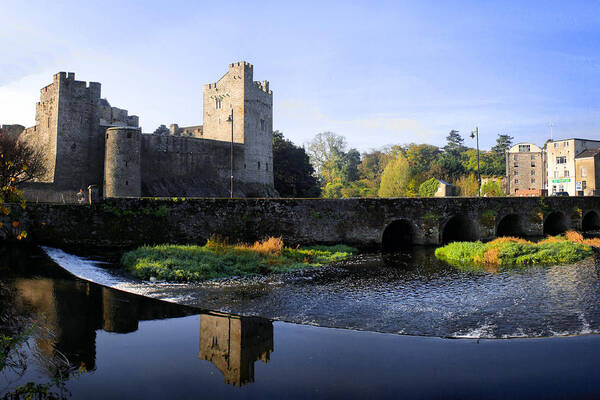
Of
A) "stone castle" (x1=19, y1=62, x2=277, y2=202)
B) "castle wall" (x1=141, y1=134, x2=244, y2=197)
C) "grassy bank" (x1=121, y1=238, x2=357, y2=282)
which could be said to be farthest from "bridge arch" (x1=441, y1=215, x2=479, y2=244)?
"castle wall" (x1=141, y1=134, x2=244, y2=197)

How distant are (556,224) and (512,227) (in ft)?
20.4

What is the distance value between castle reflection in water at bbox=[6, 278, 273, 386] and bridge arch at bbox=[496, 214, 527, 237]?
86.3 feet

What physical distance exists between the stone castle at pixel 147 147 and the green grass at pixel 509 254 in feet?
77.5

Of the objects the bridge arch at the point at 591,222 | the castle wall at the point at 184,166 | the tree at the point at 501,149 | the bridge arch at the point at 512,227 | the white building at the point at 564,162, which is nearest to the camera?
the bridge arch at the point at 512,227

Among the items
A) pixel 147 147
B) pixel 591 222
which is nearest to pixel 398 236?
pixel 591 222

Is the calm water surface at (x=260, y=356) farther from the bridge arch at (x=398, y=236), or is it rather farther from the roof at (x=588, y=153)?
the roof at (x=588, y=153)

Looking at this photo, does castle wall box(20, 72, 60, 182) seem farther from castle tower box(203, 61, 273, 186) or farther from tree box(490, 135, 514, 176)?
tree box(490, 135, 514, 176)

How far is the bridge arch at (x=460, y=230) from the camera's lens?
2803 centimetres

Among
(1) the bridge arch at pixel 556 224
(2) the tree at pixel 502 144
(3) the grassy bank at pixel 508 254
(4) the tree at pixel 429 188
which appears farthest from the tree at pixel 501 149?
(3) the grassy bank at pixel 508 254

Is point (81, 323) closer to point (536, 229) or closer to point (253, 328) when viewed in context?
point (253, 328)

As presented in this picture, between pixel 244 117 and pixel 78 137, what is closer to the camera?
pixel 78 137

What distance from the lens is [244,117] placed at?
48.0 meters

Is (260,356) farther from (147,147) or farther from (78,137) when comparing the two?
(147,147)

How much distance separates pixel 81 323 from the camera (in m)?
10.1
